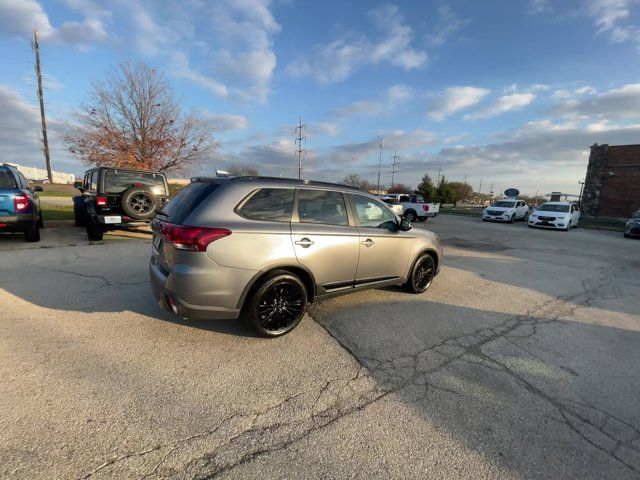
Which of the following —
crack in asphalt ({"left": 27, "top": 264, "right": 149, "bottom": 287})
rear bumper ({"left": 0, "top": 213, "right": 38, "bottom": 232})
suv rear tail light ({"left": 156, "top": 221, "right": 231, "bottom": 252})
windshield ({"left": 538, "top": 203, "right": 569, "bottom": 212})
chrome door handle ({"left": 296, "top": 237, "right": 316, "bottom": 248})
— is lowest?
crack in asphalt ({"left": 27, "top": 264, "right": 149, "bottom": 287})

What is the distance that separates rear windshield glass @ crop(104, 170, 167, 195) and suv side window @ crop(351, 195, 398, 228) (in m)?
6.36

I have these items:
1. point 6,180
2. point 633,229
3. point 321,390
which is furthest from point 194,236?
point 633,229

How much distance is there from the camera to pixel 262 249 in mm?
3191

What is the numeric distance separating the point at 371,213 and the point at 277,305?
6.19 ft

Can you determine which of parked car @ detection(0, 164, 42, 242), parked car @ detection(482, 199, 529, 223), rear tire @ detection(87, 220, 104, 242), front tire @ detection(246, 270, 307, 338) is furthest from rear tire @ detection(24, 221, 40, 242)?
parked car @ detection(482, 199, 529, 223)

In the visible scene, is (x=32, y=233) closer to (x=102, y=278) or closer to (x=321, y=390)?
(x=102, y=278)

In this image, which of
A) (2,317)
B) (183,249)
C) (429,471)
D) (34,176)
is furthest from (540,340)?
(34,176)

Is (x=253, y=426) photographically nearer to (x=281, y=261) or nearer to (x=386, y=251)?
(x=281, y=261)

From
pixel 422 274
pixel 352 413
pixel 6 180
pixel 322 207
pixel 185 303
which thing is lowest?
pixel 352 413

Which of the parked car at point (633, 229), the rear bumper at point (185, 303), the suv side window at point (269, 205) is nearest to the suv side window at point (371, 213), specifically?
the suv side window at point (269, 205)

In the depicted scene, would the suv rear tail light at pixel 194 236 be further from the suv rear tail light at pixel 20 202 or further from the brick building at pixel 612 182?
the brick building at pixel 612 182

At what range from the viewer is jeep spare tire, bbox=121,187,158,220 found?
7473 millimetres

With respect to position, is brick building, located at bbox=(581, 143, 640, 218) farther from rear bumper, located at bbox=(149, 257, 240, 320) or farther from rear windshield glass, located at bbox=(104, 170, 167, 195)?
rear bumper, located at bbox=(149, 257, 240, 320)

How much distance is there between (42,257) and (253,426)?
22.0ft
